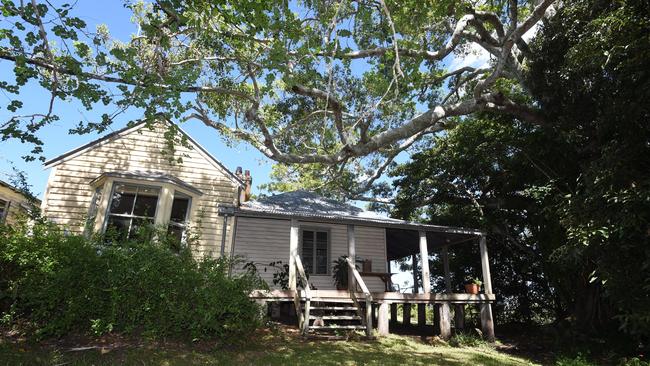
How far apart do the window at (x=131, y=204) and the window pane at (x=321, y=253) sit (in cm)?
580

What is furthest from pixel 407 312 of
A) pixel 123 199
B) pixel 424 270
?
pixel 123 199

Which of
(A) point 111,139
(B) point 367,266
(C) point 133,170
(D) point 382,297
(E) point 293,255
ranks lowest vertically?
(D) point 382,297

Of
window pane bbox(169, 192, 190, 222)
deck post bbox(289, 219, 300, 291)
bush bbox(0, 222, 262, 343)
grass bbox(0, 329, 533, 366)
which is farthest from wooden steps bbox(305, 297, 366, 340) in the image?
window pane bbox(169, 192, 190, 222)

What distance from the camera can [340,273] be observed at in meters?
13.5

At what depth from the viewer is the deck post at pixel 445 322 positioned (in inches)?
438

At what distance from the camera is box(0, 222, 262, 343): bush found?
668 centimetres

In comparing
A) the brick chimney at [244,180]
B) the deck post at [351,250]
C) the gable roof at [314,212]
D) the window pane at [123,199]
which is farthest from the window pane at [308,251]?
the window pane at [123,199]

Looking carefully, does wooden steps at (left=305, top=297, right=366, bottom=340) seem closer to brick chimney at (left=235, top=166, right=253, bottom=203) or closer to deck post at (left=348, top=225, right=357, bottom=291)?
deck post at (left=348, top=225, right=357, bottom=291)

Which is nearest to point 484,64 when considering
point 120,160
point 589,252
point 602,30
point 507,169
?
point 507,169

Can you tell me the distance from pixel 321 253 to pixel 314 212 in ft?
8.68

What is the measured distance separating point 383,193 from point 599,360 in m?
13.0

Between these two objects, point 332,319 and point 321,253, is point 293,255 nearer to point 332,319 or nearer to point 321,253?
point 332,319

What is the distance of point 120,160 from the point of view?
12.7m

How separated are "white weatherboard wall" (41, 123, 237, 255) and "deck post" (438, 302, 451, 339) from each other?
7.10 meters
